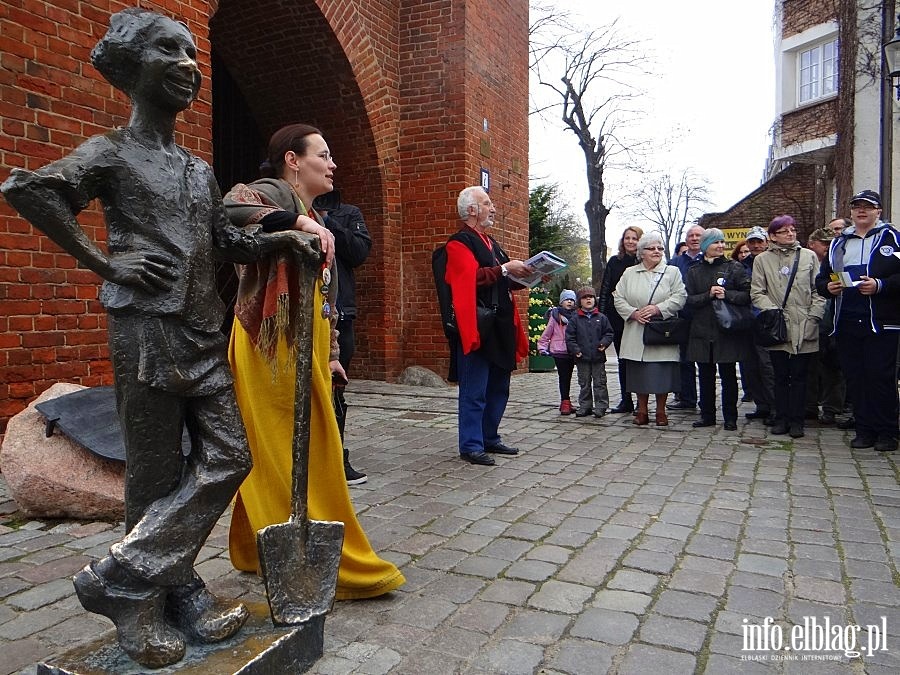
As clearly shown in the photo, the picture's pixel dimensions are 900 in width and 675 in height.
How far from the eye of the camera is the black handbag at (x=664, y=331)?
6.52 m

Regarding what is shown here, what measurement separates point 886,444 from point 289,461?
5.16 metres

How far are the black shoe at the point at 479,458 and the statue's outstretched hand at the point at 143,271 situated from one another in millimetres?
3492

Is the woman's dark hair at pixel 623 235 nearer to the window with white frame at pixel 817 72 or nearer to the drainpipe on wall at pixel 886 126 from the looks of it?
the drainpipe on wall at pixel 886 126

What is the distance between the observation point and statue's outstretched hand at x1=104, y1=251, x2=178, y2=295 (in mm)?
1884

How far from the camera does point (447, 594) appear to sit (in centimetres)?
283

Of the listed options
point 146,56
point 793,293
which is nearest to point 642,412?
point 793,293

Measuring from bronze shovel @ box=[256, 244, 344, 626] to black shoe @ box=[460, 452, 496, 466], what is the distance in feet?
9.25

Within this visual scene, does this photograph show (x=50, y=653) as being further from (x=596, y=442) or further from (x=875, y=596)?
(x=596, y=442)

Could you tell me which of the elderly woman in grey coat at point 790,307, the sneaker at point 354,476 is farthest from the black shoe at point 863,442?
the sneaker at point 354,476

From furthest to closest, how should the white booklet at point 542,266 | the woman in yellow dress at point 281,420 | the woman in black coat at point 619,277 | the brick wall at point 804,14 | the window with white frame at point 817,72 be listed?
1. the window with white frame at point 817,72
2. the brick wall at point 804,14
3. the woman in black coat at point 619,277
4. the white booklet at point 542,266
5. the woman in yellow dress at point 281,420

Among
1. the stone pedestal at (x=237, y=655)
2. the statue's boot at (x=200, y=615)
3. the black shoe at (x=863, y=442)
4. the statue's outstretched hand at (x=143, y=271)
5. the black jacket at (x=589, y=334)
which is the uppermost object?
the statue's outstretched hand at (x=143, y=271)

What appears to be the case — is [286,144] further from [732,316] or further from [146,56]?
[732,316]

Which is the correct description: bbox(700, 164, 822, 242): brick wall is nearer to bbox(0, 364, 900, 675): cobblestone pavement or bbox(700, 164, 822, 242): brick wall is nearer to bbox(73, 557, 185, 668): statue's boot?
bbox(0, 364, 900, 675): cobblestone pavement

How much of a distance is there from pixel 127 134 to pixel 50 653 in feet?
5.74
